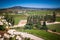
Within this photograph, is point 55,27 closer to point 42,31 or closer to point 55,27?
point 55,27

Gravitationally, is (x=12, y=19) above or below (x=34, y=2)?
below

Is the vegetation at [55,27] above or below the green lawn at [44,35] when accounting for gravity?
above

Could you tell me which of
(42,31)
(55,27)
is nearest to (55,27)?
(55,27)

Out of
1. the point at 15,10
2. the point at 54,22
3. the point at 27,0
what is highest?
the point at 27,0

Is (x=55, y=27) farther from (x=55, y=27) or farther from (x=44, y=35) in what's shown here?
(x=44, y=35)

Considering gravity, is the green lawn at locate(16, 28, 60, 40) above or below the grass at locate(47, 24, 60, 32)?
below

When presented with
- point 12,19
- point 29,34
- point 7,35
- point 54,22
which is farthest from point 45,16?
point 7,35

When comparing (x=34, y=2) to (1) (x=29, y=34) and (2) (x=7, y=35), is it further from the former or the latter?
(2) (x=7, y=35)

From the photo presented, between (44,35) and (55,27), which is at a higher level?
(55,27)

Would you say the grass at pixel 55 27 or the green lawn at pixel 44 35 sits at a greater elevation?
the grass at pixel 55 27

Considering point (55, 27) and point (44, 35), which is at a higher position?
point (55, 27)
